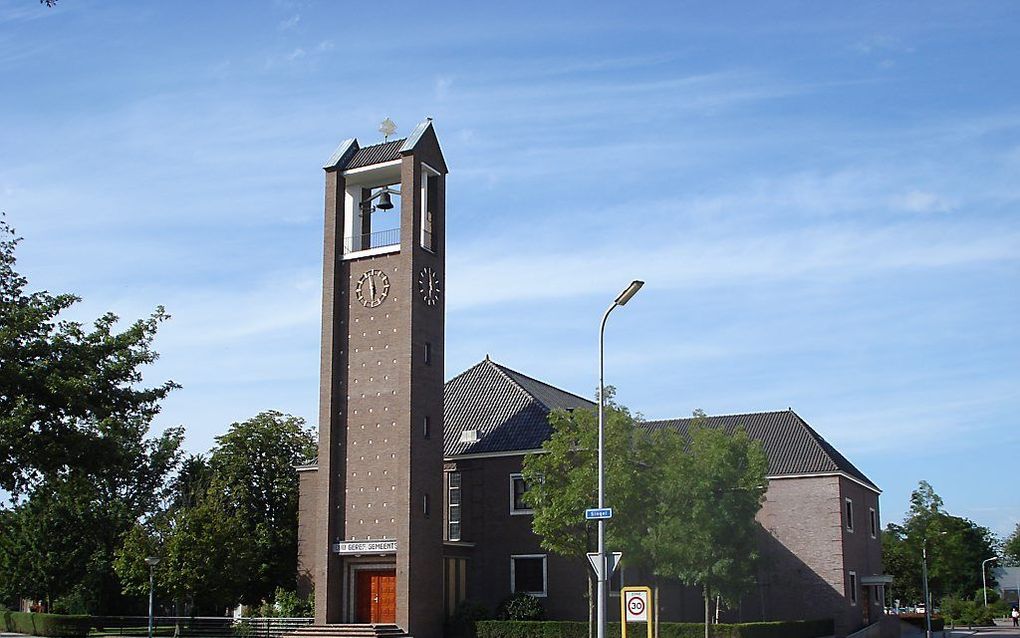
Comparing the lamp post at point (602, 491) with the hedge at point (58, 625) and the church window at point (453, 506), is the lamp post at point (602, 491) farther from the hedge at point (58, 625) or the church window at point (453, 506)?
the hedge at point (58, 625)

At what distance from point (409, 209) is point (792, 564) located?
24706 millimetres

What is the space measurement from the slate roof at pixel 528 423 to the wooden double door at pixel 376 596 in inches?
284

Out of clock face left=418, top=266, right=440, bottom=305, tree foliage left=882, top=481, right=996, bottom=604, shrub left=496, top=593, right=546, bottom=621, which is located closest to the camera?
shrub left=496, top=593, right=546, bottom=621

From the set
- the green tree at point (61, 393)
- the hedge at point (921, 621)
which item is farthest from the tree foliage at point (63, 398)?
the hedge at point (921, 621)

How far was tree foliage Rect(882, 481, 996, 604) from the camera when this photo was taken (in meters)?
84.2

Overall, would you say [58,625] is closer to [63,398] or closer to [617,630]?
[617,630]

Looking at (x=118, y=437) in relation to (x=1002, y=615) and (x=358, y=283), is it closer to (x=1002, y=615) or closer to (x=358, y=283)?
(x=358, y=283)

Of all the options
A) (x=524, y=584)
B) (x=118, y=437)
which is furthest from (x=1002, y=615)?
(x=118, y=437)

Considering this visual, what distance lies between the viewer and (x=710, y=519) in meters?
36.8

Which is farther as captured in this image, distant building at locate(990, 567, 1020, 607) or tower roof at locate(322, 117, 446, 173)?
distant building at locate(990, 567, 1020, 607)

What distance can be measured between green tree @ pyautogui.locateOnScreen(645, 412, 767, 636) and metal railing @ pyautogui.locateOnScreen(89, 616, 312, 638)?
47.7 feet

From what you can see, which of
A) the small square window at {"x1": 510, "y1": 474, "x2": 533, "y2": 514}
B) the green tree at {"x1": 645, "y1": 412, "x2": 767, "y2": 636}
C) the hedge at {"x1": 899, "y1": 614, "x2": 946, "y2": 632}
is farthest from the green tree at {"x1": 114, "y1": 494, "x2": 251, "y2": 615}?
the hedge at {"x1": 899, "y1": 614, "x2": 946, "y2": 632}

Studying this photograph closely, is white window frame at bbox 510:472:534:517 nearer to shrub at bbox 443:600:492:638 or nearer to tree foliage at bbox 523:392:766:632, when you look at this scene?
shrub at bbox 443:600:492:638

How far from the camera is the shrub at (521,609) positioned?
41406mm
